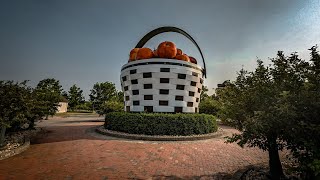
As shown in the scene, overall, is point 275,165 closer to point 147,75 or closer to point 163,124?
point 163,124

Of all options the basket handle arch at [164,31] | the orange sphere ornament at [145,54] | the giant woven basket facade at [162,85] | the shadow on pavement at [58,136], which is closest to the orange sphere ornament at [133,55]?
the orange sphere ornament at [145,54]

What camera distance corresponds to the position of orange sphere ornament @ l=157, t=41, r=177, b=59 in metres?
16.7

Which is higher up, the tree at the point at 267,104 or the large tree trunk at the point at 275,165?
the tree at the point at 267,104

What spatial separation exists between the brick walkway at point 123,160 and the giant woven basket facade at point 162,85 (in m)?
4.92

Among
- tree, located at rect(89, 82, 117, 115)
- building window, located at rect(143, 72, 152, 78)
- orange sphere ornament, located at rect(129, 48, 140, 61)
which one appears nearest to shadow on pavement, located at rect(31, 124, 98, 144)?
building window, located at rect(143, 72, 152, 78)

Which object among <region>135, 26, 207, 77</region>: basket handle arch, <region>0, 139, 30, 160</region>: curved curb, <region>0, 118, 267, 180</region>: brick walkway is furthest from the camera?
<region>135, 26, 207, 77</region>: basket handle arch

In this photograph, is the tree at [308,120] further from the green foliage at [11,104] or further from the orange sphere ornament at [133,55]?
the orange sphere ornament at [133,55]

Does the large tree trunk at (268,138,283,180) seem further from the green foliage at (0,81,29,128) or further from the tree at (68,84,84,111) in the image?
the tree at (68,84,84,111)

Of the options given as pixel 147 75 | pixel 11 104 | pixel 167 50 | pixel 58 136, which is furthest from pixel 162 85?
pixel 11 104

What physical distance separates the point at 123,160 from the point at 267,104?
5.94 metres

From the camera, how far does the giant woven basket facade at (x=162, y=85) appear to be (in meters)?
16.2

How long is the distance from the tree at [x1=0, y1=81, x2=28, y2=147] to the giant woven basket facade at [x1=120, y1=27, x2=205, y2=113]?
7.94m

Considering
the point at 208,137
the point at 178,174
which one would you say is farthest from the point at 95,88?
the point at 178,174

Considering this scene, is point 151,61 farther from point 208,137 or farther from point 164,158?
point 164,158
